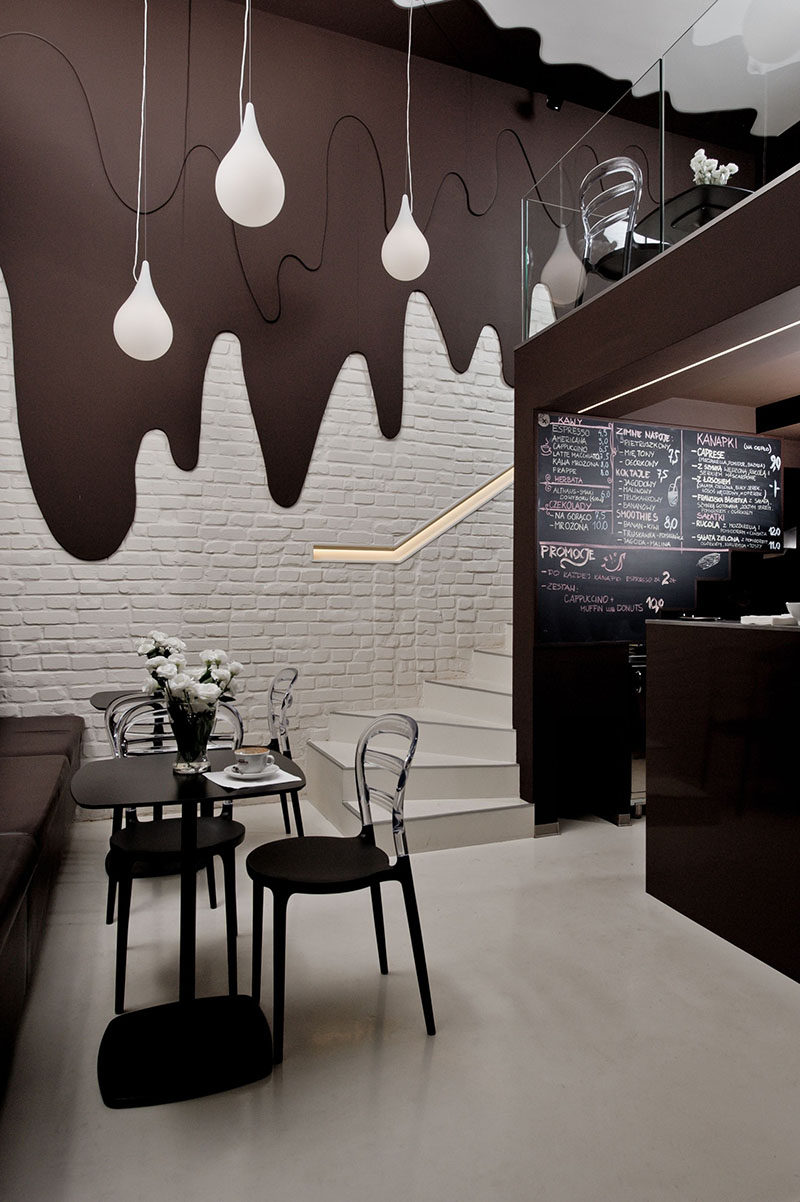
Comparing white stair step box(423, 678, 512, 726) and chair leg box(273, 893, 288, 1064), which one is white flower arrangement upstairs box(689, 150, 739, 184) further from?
chair leg box(273, 893, 288, 1064)

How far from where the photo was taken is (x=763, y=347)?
3.12 metres

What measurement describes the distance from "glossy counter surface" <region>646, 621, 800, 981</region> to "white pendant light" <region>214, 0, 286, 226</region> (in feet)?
7.74

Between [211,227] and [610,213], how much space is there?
246cm

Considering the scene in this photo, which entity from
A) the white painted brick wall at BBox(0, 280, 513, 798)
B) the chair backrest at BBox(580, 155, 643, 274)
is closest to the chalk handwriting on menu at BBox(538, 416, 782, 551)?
the chair backrest at BBox(580, 155, 643, 274)

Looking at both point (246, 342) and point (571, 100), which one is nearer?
point (246, 342)

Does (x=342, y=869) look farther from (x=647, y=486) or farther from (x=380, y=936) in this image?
(x=647, y=486)

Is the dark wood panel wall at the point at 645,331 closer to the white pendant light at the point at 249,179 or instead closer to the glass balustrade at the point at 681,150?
the glass balustrade at the point at 681,150

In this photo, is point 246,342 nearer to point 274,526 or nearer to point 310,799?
point 274,526

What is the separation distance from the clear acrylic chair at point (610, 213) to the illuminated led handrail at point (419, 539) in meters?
1.75

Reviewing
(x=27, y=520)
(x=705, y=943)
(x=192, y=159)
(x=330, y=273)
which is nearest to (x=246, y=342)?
(x=330, y=273)

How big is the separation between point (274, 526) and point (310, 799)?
171 cm

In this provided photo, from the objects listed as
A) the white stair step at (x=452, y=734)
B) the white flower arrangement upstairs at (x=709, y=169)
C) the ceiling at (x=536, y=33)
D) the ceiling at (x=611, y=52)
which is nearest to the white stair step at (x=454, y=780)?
the white stair step at (x=452, y=734)

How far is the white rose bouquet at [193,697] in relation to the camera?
221 centimetres

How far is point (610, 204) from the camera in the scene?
3.77 meters
